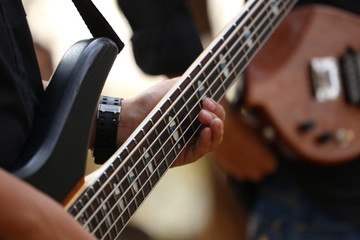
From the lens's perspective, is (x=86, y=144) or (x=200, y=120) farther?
(x=200, y=120)

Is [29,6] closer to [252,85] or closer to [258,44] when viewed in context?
[252,85]

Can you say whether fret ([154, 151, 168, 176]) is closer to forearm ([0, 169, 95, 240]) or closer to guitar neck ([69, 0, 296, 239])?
guitar neck ([69, 0, 296, 239])

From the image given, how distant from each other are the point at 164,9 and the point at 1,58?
1.03m

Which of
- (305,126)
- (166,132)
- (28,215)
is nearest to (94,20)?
(166,132)

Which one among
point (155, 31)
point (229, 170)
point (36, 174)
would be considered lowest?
point (229, 170)

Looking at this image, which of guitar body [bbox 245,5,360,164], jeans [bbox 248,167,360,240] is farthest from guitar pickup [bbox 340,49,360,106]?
jeans [bbox 248,167,360,240]

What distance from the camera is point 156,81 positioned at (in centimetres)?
328

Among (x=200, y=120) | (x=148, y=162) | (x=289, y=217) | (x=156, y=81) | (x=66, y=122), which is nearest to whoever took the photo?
(x=66, y=122)

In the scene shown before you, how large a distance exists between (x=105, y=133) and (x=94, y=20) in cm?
18

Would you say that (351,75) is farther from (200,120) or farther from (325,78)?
(200,120)

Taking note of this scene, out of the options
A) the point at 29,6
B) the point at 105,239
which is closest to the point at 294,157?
the point at 105,239

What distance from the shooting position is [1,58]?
3.21 ft

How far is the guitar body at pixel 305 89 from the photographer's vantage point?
2.02 metres

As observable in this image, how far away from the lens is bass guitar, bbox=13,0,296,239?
0.95 meters
